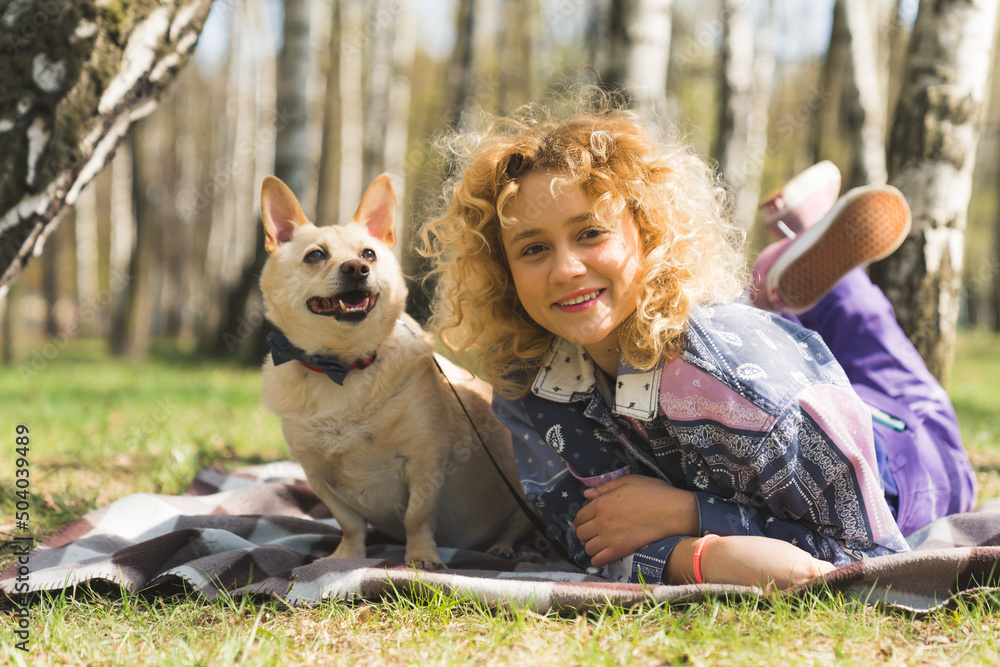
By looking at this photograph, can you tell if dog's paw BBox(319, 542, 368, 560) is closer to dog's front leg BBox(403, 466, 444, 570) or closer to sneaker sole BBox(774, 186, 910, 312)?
dog's front leg BBox(403, 466, 444, 570)

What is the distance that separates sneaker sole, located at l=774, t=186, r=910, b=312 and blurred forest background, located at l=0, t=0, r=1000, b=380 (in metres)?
0.66

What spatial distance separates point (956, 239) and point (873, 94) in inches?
137

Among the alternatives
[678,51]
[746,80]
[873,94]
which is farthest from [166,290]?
[873,94]

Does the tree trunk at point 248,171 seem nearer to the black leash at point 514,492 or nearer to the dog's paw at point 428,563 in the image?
the black leash at point 514,492

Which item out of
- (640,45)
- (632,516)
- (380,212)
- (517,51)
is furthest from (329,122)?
(632,516)

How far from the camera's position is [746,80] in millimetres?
8141

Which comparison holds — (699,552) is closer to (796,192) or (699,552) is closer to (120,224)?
(796,192)

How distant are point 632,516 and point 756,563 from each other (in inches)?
14.4

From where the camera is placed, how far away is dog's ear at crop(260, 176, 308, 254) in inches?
102

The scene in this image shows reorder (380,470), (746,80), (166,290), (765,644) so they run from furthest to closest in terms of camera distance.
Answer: (166,290), (746,80), (380,470), (765,644)

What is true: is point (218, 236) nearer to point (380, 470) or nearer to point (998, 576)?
point (380, 470)

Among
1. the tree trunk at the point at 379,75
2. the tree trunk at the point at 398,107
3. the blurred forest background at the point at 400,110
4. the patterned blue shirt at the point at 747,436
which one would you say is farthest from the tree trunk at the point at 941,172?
the tree trunk at the point at 379,75

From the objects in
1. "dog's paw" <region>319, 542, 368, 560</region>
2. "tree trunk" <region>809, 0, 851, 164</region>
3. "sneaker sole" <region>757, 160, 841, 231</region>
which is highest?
"tree trunk" <region>809, 0, 851, 164</region>

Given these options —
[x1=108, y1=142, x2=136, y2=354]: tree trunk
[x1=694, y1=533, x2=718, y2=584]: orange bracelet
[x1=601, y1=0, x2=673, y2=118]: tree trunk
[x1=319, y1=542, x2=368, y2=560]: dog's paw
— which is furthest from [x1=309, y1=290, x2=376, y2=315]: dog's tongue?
[x1=108, y1=142, x2=136, y2=354]: tree trunk
